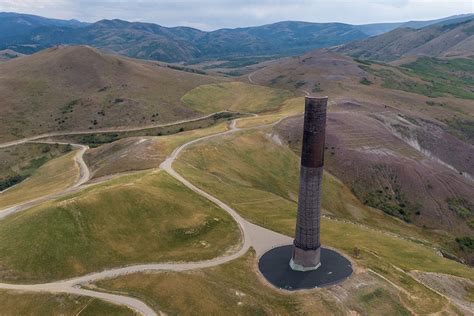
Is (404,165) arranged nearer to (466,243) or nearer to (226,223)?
(466,243)

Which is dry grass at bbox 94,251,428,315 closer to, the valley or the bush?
the valley

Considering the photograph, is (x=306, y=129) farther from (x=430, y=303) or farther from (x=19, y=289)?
(x=19, y=289)

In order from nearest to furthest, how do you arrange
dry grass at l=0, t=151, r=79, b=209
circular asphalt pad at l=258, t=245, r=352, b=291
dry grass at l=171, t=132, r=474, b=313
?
1. circular asphalt pad at l=258, t=245, r=352, b=291
2. dry grass at l=171, t=132, r=474, b=313
3. dry grass at l=0, t=151, r=79, b=209

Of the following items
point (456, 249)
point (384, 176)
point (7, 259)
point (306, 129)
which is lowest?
point (456, 249)

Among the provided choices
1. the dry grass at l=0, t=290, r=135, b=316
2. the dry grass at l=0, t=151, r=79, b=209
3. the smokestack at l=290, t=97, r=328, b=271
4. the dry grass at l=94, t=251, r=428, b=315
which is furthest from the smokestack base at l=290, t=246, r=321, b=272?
the dry grass at l=0, t=151, r=79, b=209

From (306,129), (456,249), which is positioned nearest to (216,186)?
(306,129)

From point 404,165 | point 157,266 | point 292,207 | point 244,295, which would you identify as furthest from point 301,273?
point 404,165

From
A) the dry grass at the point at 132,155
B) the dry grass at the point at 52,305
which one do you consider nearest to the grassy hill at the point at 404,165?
the dry grass at the point at 132,155
